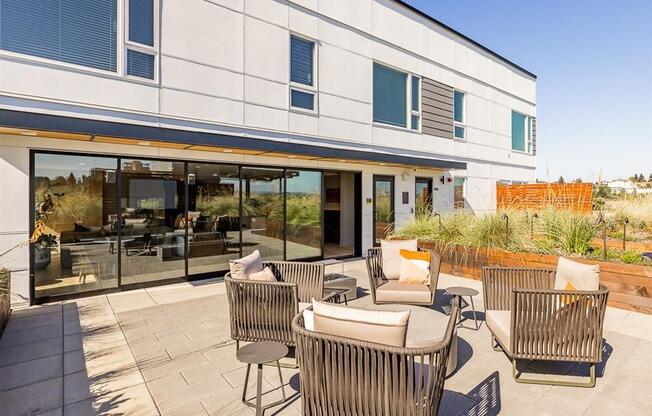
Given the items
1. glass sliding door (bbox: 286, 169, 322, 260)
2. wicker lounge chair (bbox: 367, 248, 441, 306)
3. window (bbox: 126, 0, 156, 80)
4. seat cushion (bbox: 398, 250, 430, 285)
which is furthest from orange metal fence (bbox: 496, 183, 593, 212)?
window (bbox: 126, 0, 156, 80)

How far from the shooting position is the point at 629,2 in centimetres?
1003

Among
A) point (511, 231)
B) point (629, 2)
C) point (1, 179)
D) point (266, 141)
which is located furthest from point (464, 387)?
point (629, 2)

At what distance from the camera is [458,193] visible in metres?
13.6

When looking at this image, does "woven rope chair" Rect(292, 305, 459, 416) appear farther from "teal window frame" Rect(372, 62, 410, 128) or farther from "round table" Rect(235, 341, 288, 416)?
"teal window frame" Rect(372, 62, 410, 128)

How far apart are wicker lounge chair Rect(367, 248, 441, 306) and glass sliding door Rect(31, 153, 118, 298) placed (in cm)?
496

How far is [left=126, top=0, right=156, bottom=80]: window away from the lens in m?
6.50

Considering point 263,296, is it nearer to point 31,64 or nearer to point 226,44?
point 31,64

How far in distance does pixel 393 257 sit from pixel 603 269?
351 centimetres

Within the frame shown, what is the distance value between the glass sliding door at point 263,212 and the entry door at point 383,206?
3.25 metres

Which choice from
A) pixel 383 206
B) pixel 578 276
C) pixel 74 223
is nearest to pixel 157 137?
pixel 74 223

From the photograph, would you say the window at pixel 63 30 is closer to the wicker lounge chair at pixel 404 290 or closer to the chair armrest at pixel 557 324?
the wicker lounge chair at pixel 404 290

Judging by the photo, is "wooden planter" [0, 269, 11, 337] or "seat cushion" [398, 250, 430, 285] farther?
"seat cushion" [398, 250, 430, 285]

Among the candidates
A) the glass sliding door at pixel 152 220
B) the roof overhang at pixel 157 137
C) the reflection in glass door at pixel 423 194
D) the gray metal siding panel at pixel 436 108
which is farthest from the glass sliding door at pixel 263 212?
the gray metal siding panel at pixel 436 108

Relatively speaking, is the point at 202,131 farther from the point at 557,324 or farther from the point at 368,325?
the point at 557,324
